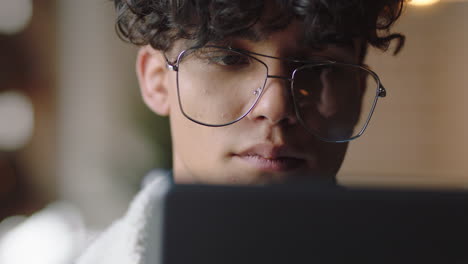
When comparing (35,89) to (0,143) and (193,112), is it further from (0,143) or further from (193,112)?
(193,112)

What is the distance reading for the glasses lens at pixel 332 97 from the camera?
1.30 feet

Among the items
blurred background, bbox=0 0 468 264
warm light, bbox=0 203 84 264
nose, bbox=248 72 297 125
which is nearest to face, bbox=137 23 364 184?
nose, bbox=248 72 297 125

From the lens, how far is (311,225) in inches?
7.2

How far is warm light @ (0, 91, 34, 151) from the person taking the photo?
45.6 inches

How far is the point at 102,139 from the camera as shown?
115 cm

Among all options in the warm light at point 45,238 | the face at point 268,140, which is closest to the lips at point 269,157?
the face at point 268,140

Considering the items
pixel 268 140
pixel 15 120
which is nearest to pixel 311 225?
pixel 268 140

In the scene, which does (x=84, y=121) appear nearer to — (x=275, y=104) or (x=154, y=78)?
(x=154, y=78)

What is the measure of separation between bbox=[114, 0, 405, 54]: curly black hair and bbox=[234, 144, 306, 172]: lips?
4.0 inches

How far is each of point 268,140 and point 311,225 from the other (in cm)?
20

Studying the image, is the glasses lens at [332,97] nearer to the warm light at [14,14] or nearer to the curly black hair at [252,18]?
the curly black hair at [252,18]

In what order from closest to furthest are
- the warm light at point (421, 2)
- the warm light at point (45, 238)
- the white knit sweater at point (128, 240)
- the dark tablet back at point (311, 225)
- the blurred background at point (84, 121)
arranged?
the dark tablet back at point (311, 225) < the white knit sweater at point (128, 240) < the warm light at point (421, 2) < the blurred background at point (84, 121) < the warm light at point (45, 238)

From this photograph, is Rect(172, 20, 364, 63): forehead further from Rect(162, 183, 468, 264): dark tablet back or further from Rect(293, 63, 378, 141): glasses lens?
Rect(162, 183, 468, 264): dark tablet back

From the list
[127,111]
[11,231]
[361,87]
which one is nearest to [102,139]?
[127,111]
